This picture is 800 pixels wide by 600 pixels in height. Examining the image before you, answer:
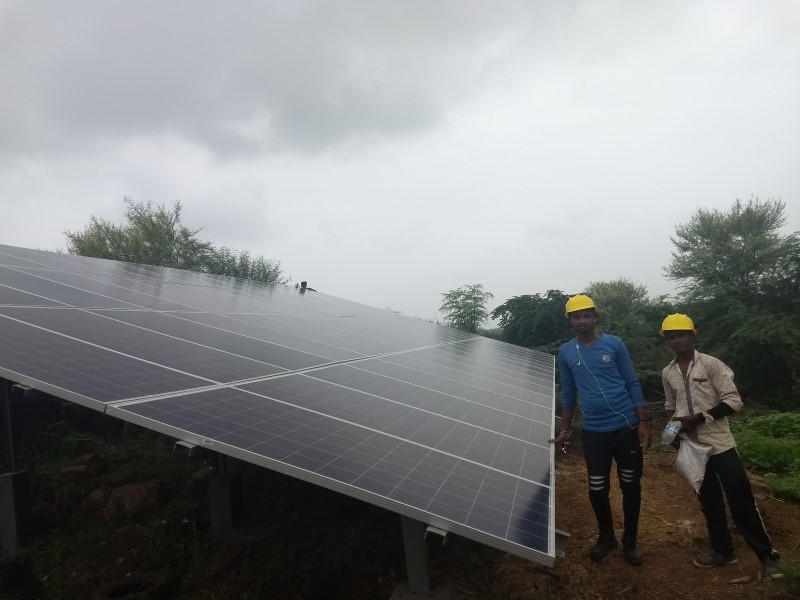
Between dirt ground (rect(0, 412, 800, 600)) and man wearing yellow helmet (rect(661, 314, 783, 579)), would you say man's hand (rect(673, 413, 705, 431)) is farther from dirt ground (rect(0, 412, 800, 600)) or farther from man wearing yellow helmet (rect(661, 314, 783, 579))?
dirt ground (rect(0, 412, 800, 600))

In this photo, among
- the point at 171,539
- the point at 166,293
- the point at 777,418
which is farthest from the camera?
the point at 777,418

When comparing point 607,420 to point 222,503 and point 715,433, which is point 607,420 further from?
point 222,503

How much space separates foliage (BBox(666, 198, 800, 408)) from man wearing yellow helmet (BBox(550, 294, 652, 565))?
15248 millimetres

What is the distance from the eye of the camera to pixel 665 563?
205 inches

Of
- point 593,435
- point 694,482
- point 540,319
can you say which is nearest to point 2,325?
point 593,435

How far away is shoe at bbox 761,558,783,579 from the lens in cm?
439

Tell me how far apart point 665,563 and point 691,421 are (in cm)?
184

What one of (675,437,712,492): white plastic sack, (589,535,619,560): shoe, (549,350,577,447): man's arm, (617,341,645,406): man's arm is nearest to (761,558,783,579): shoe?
(675,437,712,492): white plastic sack

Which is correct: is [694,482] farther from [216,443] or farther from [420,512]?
[216,443]

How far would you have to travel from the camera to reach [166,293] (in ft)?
30.9

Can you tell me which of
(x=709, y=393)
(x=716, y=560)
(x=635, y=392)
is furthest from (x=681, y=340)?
(x=716, y=560)

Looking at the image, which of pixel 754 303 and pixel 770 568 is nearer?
pixel 770 568

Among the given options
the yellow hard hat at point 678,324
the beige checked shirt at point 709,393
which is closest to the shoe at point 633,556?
the beige checked shirt at point 709,393

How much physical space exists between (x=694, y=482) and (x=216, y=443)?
174 inches
